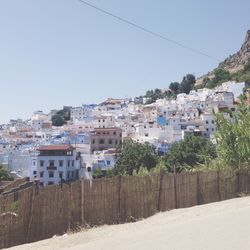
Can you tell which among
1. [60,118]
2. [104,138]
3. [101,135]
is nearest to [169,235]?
[101,135]

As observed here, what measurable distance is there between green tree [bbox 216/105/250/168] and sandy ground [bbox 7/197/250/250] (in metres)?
8.37

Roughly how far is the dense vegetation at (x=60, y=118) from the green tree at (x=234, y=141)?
131 m

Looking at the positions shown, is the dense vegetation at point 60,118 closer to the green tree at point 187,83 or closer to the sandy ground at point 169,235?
the green tree at point 187,83

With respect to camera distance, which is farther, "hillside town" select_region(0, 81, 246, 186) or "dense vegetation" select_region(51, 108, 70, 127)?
"dense vegetation" select_region(51, 108, 70, 127)

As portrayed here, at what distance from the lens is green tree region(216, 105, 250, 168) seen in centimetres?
2144

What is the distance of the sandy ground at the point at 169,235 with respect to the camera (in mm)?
8984

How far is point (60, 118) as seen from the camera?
15375cm

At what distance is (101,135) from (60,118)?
60108mm

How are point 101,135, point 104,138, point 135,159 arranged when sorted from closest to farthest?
1. point 135,159
2. point 101,135
3. point 104,138

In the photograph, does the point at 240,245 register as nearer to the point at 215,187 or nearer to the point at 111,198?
the point at 111,198

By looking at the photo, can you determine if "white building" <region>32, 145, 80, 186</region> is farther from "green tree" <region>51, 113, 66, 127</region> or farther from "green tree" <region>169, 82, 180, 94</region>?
"green tree" <region>169, 82, 180, 94</region>

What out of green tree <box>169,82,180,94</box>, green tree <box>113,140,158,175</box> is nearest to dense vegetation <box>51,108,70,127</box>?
green tree <box>169,82,180,94</box>

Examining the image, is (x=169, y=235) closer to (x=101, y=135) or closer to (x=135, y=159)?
(x=135, y=159)

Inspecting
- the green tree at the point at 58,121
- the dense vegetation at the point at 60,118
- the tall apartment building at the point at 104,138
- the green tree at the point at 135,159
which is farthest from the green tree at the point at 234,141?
the green tree at the point at 58,121
